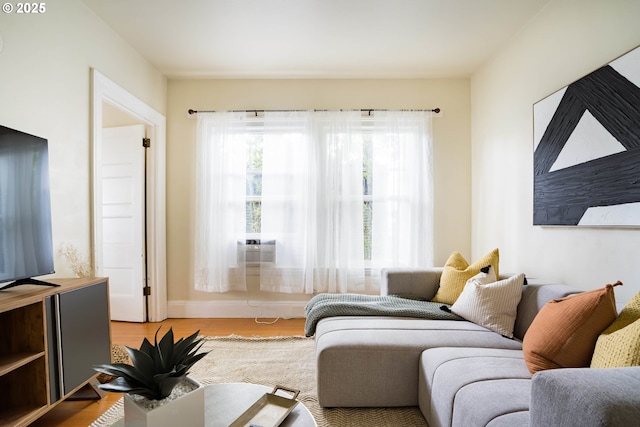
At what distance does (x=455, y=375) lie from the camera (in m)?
1.46

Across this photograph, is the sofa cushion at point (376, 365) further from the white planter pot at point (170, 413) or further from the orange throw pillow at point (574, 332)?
the white planter pot at point (170, 413)

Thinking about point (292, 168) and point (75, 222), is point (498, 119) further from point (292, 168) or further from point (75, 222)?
point (75, 222)

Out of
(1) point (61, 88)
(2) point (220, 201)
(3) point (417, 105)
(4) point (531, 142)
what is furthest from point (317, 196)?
(1) point (61, 88)

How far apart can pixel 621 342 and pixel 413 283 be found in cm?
163

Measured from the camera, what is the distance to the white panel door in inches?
136

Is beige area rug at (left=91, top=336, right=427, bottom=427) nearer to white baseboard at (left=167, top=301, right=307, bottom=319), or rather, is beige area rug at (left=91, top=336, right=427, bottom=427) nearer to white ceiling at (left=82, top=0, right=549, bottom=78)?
white baseboard at (left=167, top=301, right=307, bottom=319)

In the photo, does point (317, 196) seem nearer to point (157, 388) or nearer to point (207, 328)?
point (207, 328)

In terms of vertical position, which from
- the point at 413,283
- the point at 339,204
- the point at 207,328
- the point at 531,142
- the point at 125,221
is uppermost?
the point at 531,142

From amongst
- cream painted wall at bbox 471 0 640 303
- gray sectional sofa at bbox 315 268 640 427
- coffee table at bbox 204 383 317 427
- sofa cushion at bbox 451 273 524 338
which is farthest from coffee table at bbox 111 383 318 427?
cream painted wall at bbox 471 0 640 303

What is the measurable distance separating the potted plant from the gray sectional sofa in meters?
0.97

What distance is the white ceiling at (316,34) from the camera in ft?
7.92

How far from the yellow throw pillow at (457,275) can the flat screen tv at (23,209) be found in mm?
2620

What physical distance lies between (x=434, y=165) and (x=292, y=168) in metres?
1.56

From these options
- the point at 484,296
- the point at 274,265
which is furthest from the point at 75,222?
the point at 484,296
